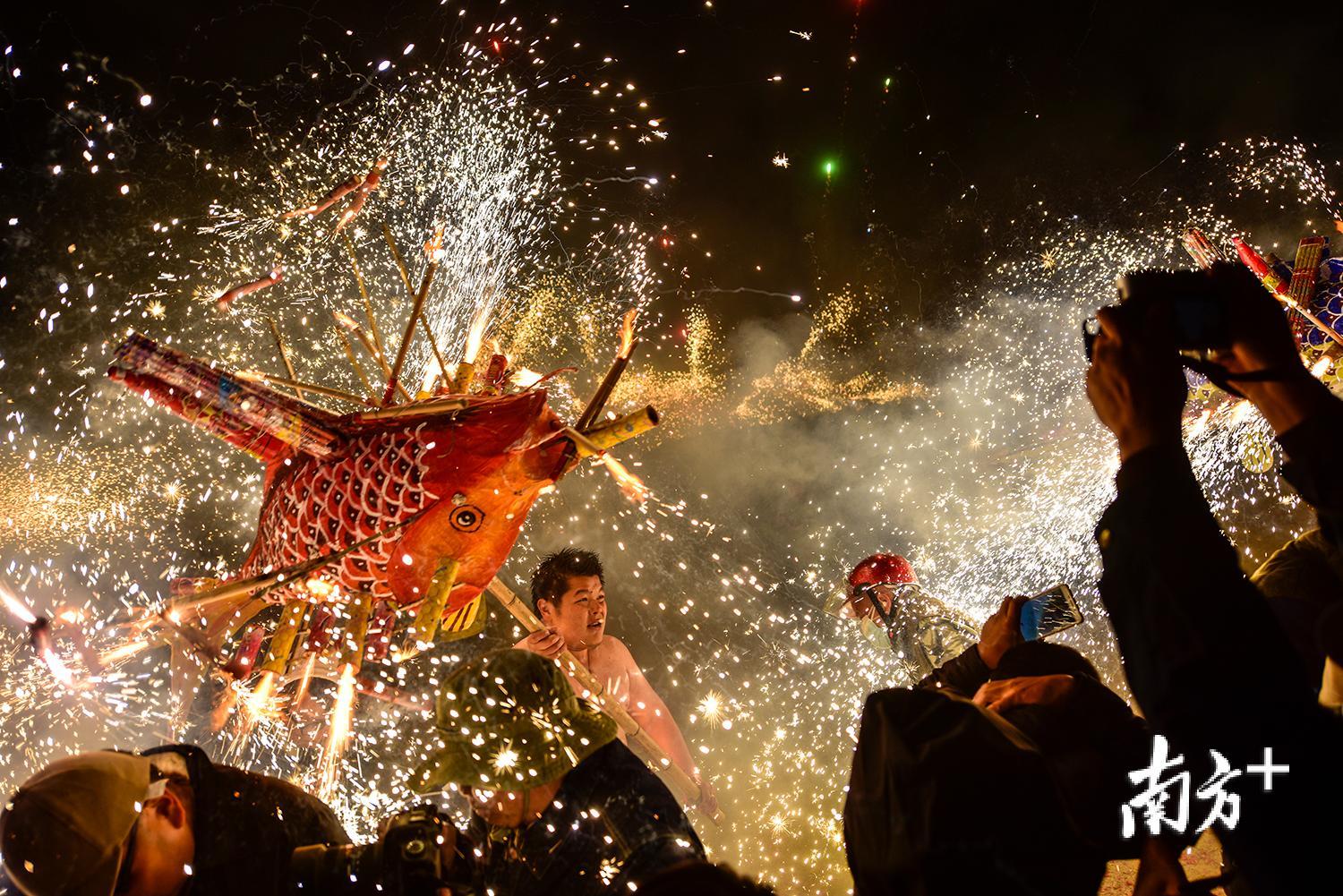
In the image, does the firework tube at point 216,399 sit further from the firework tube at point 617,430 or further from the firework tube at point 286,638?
the firework tube at point 617,430

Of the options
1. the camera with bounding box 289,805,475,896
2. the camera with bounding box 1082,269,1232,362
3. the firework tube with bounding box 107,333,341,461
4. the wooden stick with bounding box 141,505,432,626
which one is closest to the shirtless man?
the wooden stick with bounding box 141,505,432,626

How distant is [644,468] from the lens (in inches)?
356

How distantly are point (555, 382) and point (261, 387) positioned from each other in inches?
199

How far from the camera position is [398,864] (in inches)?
76.6

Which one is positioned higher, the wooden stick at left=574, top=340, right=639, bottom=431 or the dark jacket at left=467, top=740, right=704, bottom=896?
the wooden stick at left=574, top=340, right=639, bottom=431

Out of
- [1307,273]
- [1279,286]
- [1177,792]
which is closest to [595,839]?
[1177,792]

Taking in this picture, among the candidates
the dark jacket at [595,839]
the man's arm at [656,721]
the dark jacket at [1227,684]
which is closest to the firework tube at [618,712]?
the man's arm at [656,721]

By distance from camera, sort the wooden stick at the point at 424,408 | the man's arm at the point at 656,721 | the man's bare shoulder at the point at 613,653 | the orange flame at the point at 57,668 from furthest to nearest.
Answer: the man's bare shoulder at the point at 613,653, the man's arm at the point at 656,721, the orange flame at the point at 57,668, the wooden stick at the point at 424,408

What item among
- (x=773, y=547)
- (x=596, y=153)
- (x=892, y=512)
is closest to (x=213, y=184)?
(x=596, y=153)

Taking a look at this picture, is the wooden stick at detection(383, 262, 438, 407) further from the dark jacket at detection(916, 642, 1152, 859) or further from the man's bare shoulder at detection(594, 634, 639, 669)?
the dark jacket at detection(916, 642, 1152, 859)

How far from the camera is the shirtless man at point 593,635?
4.85 m

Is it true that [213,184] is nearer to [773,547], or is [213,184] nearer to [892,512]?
[773,547]

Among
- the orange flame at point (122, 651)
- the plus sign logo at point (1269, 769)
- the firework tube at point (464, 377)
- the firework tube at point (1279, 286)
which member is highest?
the firework tube at point (1279, 286)

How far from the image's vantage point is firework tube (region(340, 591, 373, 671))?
3.67 meters
